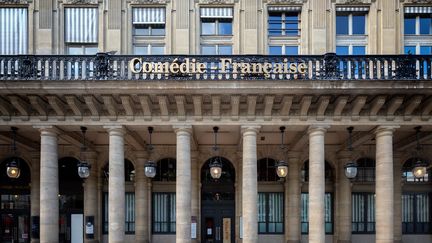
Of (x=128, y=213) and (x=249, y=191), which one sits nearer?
(x=249, y=191)

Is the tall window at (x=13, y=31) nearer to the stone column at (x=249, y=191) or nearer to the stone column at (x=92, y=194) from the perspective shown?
the stone column at (x=92, y=194)

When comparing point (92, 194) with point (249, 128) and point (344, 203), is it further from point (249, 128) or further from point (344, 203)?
point (344, 203)

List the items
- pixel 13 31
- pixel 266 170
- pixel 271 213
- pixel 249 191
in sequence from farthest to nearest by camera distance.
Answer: pixel 266 170 → pixel 271 213 → pixel 13 31 → pixel 249 191

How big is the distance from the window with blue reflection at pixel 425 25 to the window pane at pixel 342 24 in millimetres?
2981

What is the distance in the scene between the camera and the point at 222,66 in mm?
14555

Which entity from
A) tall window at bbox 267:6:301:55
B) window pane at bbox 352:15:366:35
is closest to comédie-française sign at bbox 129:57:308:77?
tall window at bbox 267:6:301:55

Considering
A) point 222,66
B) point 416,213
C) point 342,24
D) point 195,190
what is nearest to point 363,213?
point 416,213

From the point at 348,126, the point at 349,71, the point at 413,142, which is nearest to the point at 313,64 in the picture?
the point at 349,71

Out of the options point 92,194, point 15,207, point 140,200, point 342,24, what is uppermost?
point 342,24

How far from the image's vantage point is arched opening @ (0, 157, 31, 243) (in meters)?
20.1

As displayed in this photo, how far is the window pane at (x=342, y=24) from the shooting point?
689 inches

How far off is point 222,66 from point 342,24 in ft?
19.8

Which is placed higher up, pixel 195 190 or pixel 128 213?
pixel 195 190

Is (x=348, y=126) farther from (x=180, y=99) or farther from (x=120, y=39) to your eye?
(x=120, y=39)
